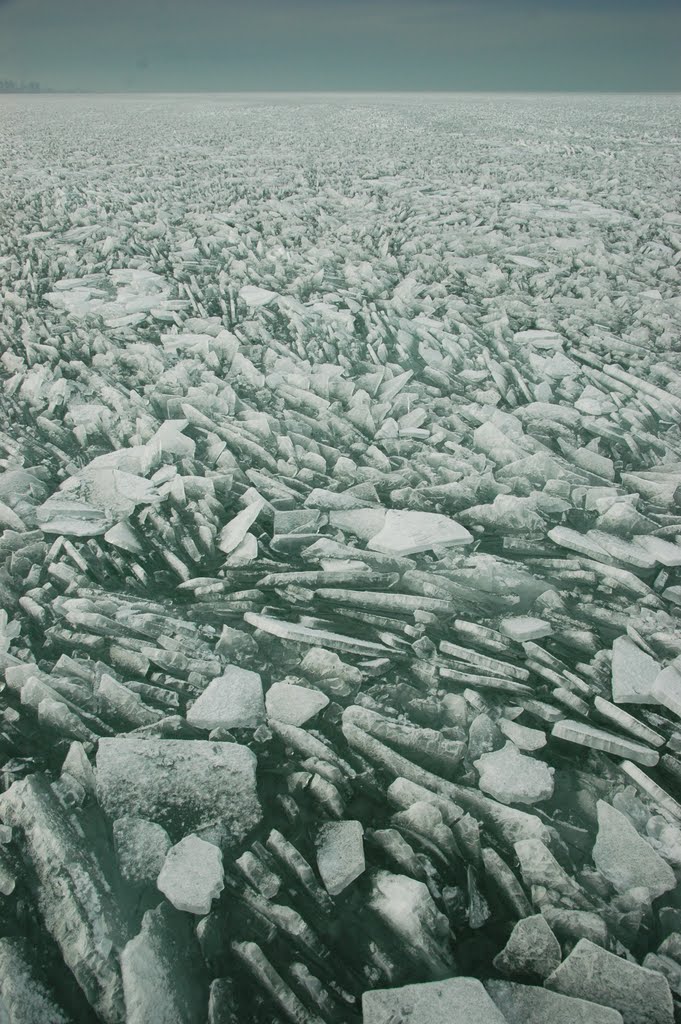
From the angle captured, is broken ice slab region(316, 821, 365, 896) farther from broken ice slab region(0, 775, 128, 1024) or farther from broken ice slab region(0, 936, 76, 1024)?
broken ice slab region(0, 936, 76, 1024)

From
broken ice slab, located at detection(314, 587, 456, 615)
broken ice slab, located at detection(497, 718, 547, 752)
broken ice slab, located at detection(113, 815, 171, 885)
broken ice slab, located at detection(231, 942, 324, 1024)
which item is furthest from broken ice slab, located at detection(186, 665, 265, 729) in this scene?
broken ice slab, located at detection(497, 718, 547, 752)

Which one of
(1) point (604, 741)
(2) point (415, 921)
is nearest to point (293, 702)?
(2) point (415, 921)

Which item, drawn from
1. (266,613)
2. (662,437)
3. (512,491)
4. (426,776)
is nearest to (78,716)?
(266,613)

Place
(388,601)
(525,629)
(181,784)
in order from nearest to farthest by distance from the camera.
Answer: (181,784)
(525,629)
(388,601)

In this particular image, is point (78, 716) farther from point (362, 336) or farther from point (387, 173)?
point (387, 173)

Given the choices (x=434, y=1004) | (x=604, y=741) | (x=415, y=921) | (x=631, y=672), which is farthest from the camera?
(x=631, y=672)

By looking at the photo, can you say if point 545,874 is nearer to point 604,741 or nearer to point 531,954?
point 531,954

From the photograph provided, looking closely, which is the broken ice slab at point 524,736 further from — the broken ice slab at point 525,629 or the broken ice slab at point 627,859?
the broken ice slab at point 525,629
